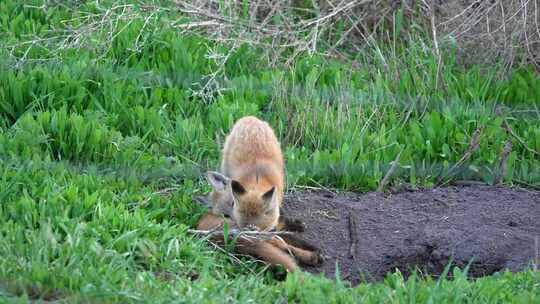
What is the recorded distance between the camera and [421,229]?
8086 mm

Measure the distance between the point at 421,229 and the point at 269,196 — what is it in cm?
126

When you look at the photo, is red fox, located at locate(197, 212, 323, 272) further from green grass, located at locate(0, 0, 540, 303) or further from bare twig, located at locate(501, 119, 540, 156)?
bare twig, located at locate(501, 119, 540, 156)

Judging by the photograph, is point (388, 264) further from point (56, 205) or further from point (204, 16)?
point (204, 16)

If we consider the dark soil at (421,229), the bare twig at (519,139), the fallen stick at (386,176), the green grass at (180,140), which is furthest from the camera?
the bare twig at (519,139)

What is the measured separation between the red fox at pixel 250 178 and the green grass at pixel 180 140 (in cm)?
27

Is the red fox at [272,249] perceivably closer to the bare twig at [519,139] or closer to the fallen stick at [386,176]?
the fallen stick at [386,176]

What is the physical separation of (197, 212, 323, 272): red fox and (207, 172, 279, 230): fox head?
0.14 meters

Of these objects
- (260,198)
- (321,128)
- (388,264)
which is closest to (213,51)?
(321,128)

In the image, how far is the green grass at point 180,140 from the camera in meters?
6.37

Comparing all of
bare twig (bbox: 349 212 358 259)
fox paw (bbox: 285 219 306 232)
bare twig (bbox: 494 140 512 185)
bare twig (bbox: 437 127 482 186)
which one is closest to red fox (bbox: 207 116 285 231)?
fox paw (bbox: 285 219 306 232)

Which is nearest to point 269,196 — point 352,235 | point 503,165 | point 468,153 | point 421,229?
point 352,235

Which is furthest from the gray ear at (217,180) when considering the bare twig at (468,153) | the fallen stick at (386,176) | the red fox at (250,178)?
the bare twig at (468,153)

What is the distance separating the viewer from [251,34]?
1107cm

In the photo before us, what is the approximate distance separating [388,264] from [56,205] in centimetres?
248
